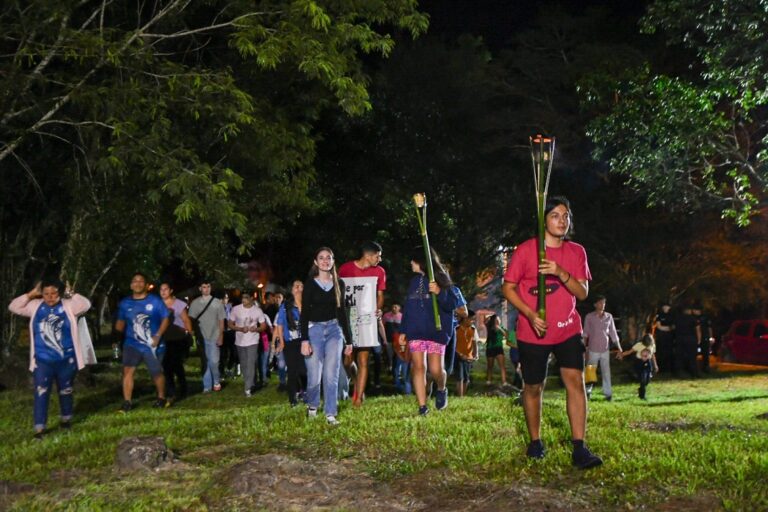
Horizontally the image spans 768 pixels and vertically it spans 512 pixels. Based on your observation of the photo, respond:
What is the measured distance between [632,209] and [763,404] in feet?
46.0

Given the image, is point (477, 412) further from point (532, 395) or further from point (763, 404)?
point (763, 404)

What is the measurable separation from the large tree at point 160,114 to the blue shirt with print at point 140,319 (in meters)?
1.45

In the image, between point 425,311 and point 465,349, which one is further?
point 465,349

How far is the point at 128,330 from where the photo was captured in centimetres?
1238

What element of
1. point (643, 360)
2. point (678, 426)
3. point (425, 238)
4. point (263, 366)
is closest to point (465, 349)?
point (643, 360)

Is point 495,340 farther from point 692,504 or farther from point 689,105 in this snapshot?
point 692,504

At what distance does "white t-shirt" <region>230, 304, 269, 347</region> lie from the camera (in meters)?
15.1

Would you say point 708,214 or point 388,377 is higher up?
point 708,214

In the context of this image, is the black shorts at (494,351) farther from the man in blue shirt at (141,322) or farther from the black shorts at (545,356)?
the black shorts at (545,356)

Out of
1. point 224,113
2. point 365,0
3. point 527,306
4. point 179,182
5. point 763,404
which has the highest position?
point 365,0

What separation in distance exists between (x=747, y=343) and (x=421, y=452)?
20903mm

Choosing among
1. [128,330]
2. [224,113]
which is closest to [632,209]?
A: [224,113]

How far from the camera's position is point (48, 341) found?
33.0 feet

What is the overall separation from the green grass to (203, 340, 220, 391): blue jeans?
4180 millimetres
